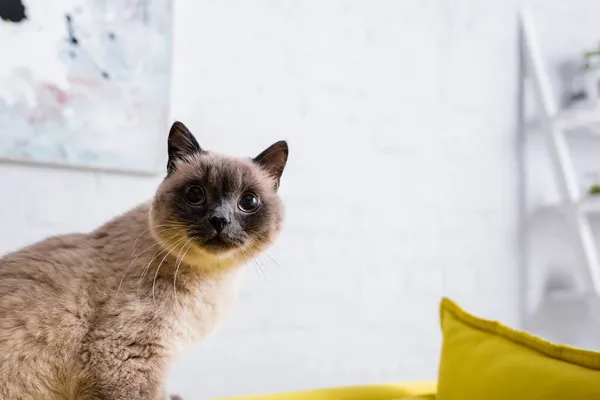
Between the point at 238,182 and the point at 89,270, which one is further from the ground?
the point at 238,182

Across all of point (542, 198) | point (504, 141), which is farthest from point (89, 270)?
point (542, 198)

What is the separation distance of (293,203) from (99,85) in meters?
0.63

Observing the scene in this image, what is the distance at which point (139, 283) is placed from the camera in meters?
0.91

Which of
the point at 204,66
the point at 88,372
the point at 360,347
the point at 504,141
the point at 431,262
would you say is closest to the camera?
the point at 88,372

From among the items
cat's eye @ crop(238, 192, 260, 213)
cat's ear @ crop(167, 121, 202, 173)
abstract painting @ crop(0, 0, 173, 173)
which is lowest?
cat's eye @ crop(238, 192, 260, 213)

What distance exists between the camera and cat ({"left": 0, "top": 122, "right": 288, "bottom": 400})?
0.85 m

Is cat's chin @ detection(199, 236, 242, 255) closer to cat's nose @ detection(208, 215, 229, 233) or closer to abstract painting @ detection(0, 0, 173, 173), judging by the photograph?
cat's nose @ detection(208, 215, 229, 233)

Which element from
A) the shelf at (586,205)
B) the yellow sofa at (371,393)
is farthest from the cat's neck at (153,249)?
the shelf at (586,205)

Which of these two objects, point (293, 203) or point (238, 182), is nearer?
point (238, 182)

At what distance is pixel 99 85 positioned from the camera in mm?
1341

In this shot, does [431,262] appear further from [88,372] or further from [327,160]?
Result: [88,372]

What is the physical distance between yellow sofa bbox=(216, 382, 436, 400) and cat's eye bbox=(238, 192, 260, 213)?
42 centimetres

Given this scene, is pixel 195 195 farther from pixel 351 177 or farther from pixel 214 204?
pixel 351 177

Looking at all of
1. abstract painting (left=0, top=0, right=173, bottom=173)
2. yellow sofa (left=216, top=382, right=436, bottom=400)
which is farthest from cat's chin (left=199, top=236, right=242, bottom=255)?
abstract painting (left=0, top=0, right=173, bottom=173)
